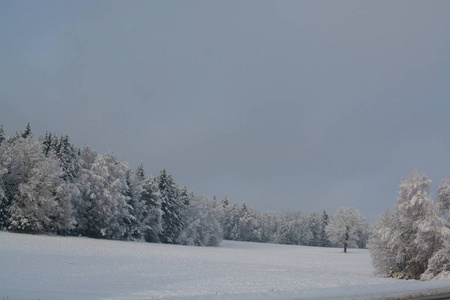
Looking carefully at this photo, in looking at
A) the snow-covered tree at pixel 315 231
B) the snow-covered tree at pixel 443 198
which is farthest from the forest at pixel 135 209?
the snow-covered tree at pixel 315 231

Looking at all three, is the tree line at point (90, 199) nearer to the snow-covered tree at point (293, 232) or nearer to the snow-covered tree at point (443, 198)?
the snow-covered tree at point (443, 198)

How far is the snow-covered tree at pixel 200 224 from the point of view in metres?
82.2

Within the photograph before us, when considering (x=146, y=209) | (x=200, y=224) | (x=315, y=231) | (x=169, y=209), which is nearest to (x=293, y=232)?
(x=315, y=231)

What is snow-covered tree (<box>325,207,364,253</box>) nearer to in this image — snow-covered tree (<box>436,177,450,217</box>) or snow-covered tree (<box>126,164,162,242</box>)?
snow-covered tree (<box>126,164,162,242</box>)

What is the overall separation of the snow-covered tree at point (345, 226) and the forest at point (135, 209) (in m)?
0.24

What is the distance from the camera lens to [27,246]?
1235 inches

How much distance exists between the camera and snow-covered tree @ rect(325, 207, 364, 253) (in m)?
89.7

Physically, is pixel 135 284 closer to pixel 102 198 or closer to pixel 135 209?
pixel 102 198

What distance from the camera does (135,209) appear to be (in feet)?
217

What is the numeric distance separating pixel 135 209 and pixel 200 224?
24.3 meters

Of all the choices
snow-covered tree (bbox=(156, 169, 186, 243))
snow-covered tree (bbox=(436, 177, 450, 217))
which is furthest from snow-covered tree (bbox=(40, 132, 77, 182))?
snow-covered tree (bbox=(436, 177, 450, 217))

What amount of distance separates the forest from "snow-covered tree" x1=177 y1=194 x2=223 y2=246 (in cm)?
23

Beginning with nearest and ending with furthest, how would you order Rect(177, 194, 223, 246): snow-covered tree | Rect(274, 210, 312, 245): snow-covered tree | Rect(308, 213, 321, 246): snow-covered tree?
Rect(177, 194, 223, 246): snow-covered tree, Rect(274, 210, 312, 245): snow-covered tree, Rect(308, 213, 321, 246): snow-covered tree

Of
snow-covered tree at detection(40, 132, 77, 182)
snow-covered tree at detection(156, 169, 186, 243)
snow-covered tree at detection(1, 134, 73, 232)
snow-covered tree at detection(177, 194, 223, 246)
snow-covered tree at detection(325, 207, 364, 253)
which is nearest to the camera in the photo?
snow-covered tree at detection(1, 134, 73, 232)
